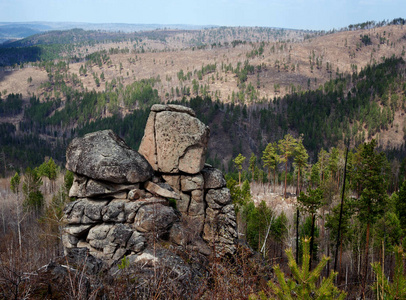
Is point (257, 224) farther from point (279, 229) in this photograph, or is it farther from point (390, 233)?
point (390, 233)

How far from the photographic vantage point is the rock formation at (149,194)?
18.3 m

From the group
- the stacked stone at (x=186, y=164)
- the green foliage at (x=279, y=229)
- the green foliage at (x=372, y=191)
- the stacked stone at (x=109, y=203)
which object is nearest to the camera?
the stacked stone at (x=109, y=203)

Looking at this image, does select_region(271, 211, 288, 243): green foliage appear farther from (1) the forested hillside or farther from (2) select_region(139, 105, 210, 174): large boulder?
(2) select_region(139, 105, 210, 174): large boulder

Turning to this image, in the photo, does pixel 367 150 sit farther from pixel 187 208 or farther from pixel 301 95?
pixel 301 95

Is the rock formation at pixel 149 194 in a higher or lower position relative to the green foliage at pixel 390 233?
higher

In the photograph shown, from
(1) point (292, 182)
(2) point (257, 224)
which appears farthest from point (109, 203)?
(1) point (292, 182)

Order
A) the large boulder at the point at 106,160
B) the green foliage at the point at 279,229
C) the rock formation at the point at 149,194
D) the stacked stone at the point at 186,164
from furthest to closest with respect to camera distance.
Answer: the green foliage at the point at 279,229 < the stacked stone at the point at 186,164 < the large boulder at the point at 106,160 < the rock formation at the point at 149,194

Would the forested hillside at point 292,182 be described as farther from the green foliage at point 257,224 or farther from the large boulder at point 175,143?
the large boulder at point 175,143

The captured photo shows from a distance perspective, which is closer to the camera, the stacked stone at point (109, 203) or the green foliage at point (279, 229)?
the stacked stone at point (109, 203)

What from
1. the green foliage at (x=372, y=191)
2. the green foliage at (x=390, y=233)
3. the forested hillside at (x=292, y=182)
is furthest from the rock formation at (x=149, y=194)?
the green foliage at (x=390, y=233)

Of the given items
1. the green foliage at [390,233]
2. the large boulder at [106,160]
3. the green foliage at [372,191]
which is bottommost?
the green foliage at [390,233]

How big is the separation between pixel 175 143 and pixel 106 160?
5269mm

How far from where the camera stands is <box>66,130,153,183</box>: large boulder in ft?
63.1

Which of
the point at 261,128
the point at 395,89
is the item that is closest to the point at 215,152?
the point at 261,128
